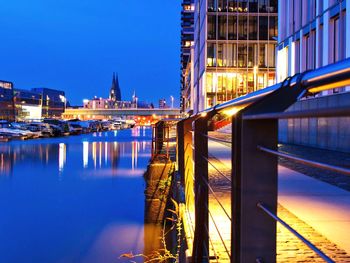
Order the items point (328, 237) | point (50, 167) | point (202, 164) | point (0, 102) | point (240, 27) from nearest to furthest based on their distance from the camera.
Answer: point (202, 164)
point (328, 237)
point (50, 167)
point (240, 27)
point (0, 102)

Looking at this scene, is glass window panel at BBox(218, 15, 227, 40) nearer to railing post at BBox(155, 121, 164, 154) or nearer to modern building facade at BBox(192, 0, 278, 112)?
modern building facade at BBox(192, 0, 278, 112)

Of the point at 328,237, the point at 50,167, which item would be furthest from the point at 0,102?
the point at 328,237

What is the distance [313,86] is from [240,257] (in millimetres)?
805

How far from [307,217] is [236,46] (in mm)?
49043

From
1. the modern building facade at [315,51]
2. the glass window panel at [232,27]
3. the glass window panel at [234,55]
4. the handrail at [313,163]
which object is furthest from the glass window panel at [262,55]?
the handrail at [313,163]

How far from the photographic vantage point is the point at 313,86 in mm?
2027

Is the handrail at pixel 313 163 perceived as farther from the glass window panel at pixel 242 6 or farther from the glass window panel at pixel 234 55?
the glass window panel at pixel 242 6

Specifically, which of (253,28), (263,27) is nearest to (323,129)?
(253,28)

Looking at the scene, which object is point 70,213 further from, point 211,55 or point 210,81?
point 211,55

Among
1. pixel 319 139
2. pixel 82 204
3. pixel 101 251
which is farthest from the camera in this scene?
pixel 319 139

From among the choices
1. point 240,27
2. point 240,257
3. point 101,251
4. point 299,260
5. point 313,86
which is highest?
point 240,27

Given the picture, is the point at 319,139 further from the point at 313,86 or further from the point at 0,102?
the point at 0,102

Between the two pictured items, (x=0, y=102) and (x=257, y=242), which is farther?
(x=0, y=102)

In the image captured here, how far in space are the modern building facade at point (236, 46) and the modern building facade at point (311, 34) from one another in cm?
2483
